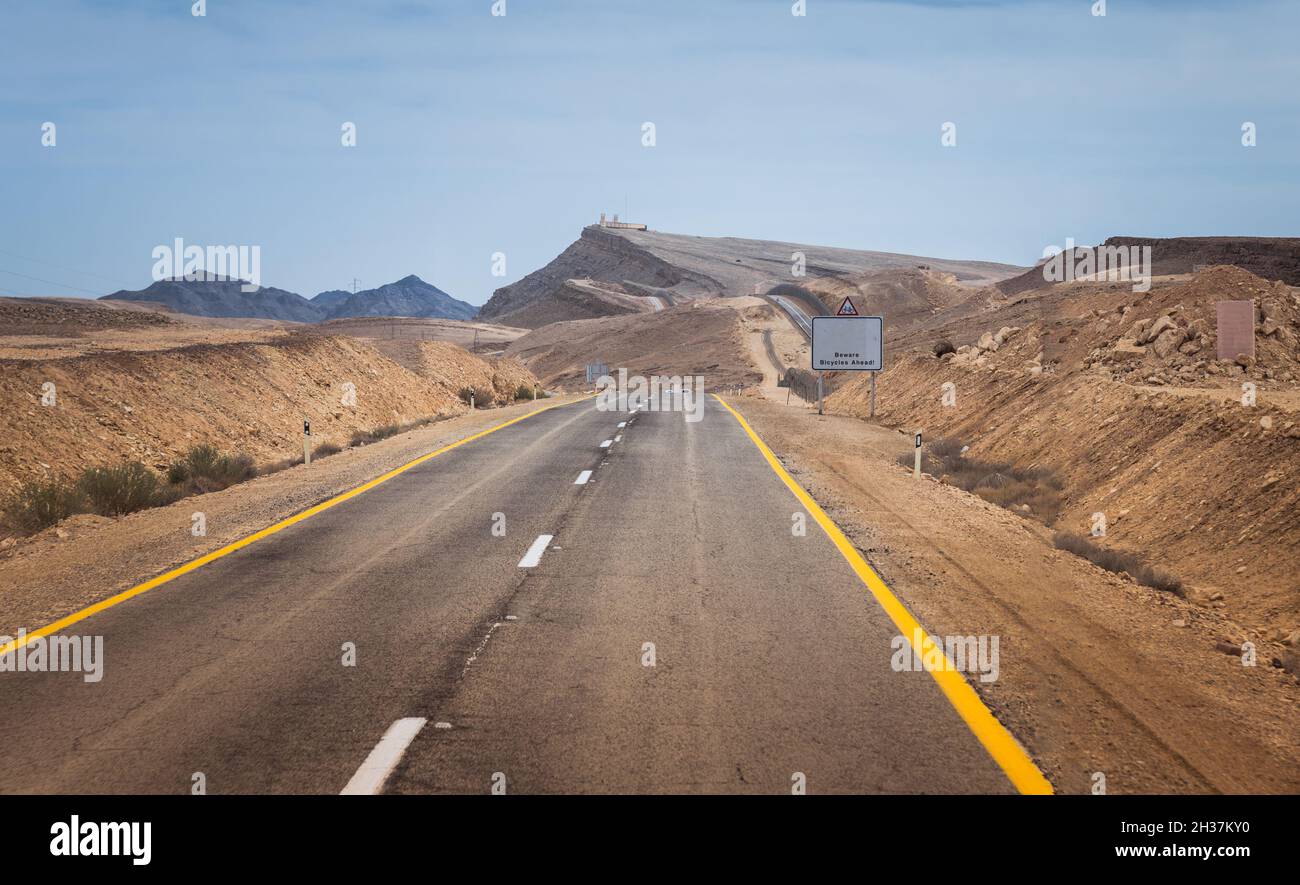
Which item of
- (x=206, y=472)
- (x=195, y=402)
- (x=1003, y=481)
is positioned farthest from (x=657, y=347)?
(x=1003, y=481)

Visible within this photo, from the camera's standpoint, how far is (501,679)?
687cm

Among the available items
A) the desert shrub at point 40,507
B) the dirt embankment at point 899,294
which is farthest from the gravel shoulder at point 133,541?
the dirt embankment at point 899,294

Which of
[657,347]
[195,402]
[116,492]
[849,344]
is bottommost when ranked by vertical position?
[116,492]

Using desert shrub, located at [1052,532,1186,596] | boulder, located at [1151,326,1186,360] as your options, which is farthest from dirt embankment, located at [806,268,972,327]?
desert shrub, located at [1052,532,1186,596]

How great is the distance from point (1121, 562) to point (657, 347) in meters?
98.4

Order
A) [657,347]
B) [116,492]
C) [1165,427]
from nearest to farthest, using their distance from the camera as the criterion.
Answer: [116,492] < [1165,427] < [657,347]

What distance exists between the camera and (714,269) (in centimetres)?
19188

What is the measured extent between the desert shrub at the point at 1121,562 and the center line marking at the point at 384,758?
8644 mm

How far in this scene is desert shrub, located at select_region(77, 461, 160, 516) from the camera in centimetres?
1623

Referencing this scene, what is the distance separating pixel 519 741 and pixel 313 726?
124cm

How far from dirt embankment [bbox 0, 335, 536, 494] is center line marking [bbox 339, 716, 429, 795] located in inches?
578

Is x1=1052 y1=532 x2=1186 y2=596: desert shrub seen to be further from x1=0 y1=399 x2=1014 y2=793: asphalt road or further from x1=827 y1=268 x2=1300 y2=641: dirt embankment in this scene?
x1=0 y1=399 x2=1014 y2=793: asphalt road

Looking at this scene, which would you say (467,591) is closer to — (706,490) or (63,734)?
(63,734)

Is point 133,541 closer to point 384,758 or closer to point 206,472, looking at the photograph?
point 206,472
